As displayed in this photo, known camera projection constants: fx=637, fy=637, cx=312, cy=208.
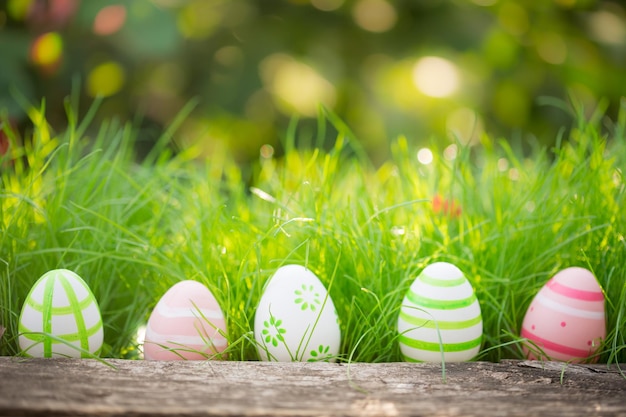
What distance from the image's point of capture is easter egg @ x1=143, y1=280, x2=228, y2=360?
2.37ft

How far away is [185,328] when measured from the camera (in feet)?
2.37

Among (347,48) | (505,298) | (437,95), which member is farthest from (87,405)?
(347,48)

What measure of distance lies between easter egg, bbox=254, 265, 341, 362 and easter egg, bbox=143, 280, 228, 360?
0.17ft

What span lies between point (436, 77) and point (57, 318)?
1.26 m

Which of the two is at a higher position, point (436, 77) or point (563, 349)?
point (436, 77)

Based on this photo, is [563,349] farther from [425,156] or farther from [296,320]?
[425,156]

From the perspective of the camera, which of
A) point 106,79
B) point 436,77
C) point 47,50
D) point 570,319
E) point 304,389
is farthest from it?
point 106,79

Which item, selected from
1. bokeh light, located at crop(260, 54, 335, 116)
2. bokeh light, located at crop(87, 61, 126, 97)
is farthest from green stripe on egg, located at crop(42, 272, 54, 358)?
bokeh light, located at crop(260, 54, 335, 116)

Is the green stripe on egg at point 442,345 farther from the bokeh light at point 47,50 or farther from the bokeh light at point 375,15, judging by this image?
the bokeh light at point 375,15

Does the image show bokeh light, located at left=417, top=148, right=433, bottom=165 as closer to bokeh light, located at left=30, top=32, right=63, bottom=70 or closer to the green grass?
the green grass

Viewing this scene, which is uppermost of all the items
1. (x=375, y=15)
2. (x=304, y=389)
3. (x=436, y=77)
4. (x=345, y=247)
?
(x=375, y=15)

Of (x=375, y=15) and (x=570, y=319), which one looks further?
(x=375, y=15)

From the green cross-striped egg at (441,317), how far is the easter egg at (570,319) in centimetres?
9

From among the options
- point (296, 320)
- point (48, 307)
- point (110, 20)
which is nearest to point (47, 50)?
point (110, 20)
